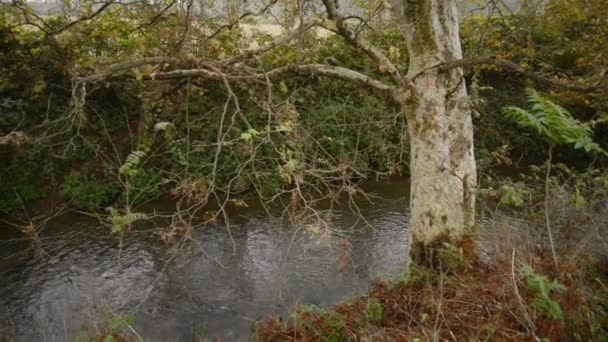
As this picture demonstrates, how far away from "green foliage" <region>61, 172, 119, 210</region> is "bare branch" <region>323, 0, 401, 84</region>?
22.8ft

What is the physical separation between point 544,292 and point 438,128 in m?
2.16

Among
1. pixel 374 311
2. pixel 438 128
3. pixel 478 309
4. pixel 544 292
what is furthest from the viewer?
pixel 438 128

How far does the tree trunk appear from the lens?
14.9 ft

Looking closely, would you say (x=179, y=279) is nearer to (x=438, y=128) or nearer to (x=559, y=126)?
(x=438, y=128)

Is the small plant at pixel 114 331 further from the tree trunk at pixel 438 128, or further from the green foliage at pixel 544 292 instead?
the green foliage at pixel 544 292

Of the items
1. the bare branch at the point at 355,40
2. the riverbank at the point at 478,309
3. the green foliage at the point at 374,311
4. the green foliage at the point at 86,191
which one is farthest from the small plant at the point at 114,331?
the green foliage at the point at 86,191

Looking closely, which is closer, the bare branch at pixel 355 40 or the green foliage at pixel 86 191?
the bare branch at pixel 355 40

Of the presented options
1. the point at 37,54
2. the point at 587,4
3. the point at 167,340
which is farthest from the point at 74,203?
the point at 587,4

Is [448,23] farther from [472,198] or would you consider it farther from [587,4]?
[587,4]

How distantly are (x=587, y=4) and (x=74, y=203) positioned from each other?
10025mm

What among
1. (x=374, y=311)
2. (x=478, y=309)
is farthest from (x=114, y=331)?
(x=478, y=309)

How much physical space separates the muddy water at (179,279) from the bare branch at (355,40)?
5.79ft

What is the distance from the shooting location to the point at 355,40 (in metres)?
4.87

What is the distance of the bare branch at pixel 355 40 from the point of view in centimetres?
463
